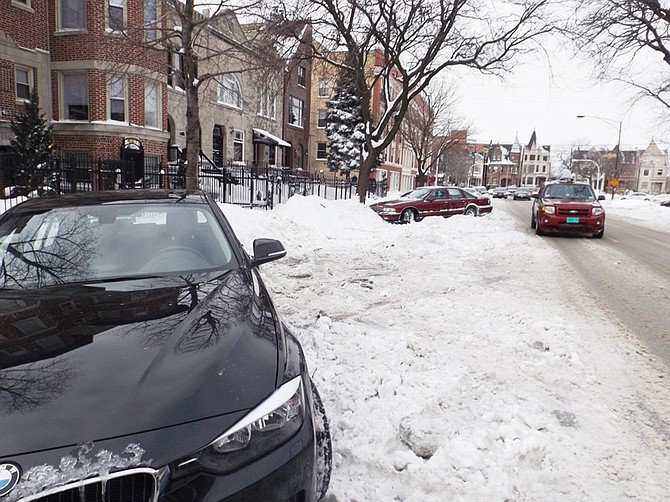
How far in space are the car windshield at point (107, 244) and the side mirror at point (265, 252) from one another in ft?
0.78

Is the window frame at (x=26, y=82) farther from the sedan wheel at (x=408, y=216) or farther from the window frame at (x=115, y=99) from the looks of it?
the sedan wheel at (x=408, y=216)

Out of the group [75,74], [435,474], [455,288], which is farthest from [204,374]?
[75,74]

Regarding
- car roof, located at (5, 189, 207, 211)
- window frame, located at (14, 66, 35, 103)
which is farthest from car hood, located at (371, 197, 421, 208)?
window frame, located at (14, 66, 35, 103)

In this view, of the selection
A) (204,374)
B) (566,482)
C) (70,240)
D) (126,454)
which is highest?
(70,240)

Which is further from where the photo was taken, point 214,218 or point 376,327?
point 376,327

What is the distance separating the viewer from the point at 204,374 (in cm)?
186

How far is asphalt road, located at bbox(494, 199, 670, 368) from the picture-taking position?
5.39 m

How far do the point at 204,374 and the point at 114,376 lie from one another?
1.09 ft

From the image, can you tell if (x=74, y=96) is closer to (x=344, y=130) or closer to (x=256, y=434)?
(x=256, y=434)

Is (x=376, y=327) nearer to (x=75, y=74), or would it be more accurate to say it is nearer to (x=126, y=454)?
(x=126, y=454)

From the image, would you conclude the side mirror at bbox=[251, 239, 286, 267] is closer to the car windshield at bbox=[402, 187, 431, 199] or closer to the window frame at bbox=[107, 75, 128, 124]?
the car windshield at bbox=[402, 187, 431, 199]

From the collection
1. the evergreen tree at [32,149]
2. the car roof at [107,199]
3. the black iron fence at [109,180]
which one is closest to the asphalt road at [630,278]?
the car roof at [107,199]

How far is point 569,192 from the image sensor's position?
14648 mm

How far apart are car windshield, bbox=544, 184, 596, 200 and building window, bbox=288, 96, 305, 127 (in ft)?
91.5
